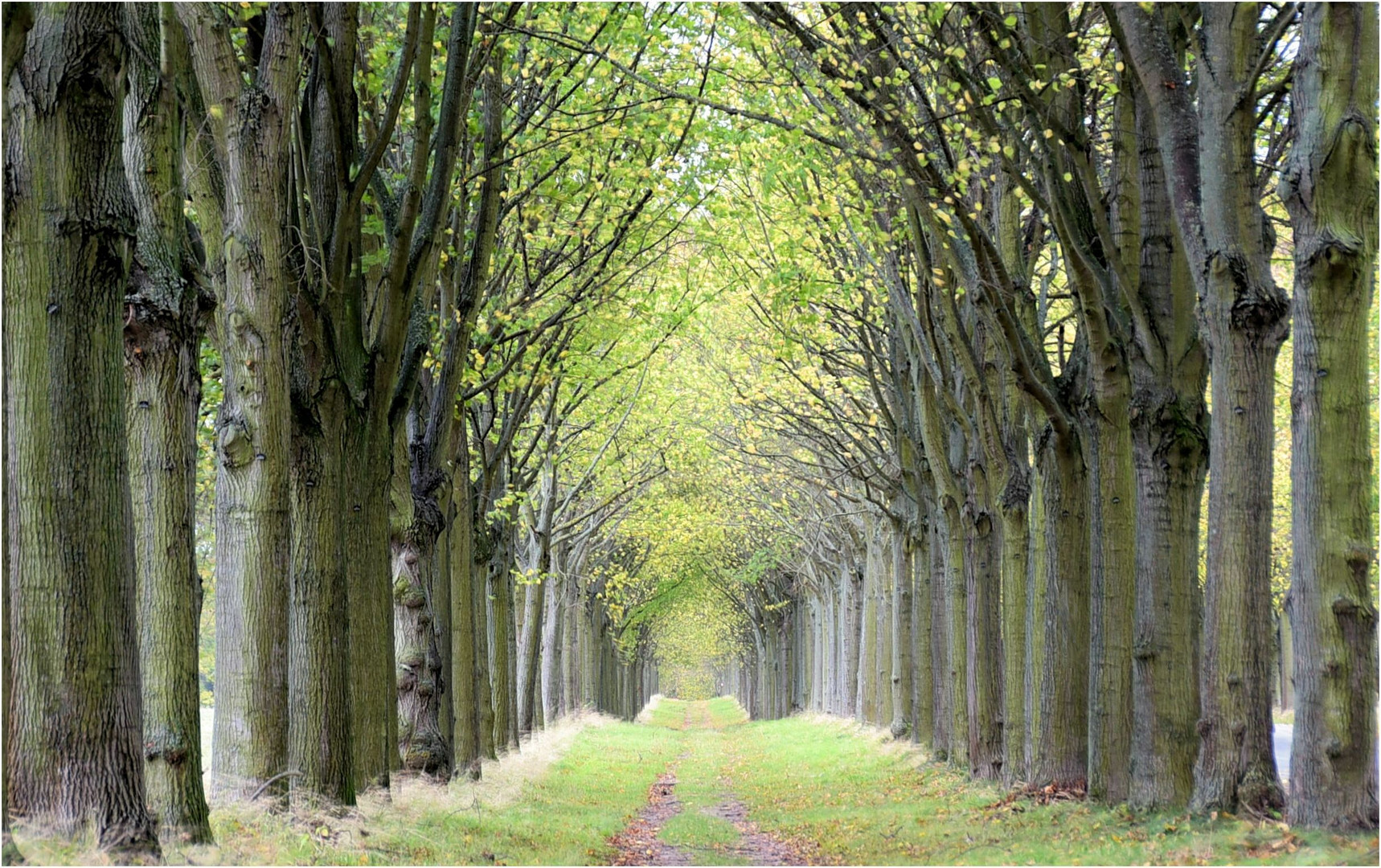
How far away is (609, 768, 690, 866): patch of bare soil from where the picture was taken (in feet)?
41.5

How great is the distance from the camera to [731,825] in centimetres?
1622

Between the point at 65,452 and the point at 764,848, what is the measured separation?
391 inches

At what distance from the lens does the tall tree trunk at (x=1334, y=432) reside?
785 centimetres

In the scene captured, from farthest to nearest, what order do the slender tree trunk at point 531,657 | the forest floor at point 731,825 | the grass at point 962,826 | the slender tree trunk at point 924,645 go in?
1. the slender tree trunk at point 531,657
2. the slender tree trunk at point 924,645
3. the forest floor at point 731,825
4. the grass at point 962,826

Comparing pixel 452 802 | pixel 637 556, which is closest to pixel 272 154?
pixel 452 802

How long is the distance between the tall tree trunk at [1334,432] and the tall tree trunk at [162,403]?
280 inches

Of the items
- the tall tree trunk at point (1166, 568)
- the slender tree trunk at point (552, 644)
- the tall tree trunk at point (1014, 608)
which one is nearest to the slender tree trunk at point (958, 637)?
the tall tree trunk at point (1014, 608)

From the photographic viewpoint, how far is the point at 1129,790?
429 inches

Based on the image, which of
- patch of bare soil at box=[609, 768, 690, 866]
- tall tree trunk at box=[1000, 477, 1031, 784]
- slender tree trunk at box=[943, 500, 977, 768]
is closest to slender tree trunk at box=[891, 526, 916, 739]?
slender tree trunk at box=[943, 500, 977, 768]

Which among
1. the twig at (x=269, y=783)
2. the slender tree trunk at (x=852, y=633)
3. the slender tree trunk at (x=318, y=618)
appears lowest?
the slender tree trunk at (x=852, y=633)

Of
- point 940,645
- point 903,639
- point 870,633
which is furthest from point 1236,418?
point 870,633

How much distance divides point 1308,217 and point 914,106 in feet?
21.3

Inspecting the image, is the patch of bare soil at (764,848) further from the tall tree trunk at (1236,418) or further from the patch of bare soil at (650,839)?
the tall tree trunk at (1236,418)

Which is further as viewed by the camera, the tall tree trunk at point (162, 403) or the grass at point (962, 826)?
the grass at point (962, 826)
